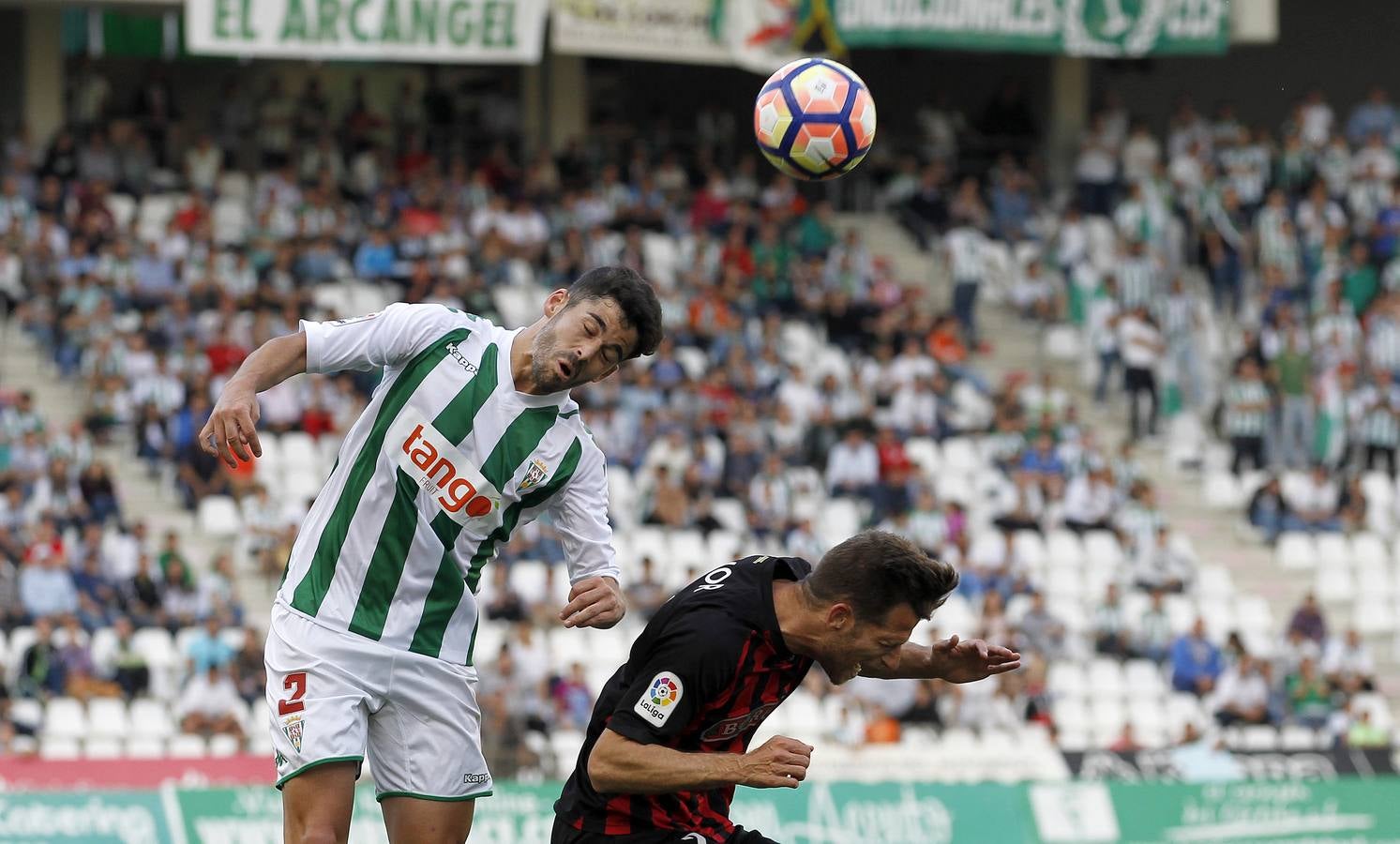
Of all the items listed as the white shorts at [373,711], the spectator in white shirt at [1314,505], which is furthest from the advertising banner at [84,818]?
the spectator in white shirt at [1314,505]

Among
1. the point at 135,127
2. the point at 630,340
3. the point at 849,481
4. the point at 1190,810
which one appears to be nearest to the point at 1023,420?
the point at 849,481

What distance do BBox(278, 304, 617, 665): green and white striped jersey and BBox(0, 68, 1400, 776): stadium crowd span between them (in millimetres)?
9832

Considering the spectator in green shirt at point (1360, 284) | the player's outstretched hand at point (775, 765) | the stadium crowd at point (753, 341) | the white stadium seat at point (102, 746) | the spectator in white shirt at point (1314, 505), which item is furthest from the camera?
the spectator in green shirt at point (1360, 284)

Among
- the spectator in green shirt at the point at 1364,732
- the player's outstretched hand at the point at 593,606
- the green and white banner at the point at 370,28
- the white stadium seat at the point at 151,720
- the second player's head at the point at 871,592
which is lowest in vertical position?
the spectator in green shirt at the point at 1364,732

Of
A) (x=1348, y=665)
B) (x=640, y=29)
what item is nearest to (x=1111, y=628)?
(x=1348, y=665)

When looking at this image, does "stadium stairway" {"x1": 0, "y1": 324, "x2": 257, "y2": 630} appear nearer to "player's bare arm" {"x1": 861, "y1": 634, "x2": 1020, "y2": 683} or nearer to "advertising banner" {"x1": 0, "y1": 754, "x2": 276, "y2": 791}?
"advertising banner" {"x1": 0, "y1": 754, "x2": 276, "y2": 791}

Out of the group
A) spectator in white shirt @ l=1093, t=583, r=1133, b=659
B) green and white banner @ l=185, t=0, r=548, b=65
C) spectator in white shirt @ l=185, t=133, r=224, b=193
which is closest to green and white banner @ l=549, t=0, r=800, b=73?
green and white banner @ l=185, t=0, r=548, b=65

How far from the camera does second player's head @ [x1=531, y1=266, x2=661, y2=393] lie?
586 centimetres

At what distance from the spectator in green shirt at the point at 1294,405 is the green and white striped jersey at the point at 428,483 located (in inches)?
652

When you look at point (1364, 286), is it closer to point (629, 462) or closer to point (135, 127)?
point (629, 462)

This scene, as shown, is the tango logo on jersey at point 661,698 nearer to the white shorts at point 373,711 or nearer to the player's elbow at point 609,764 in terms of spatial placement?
the player's elbow at point 609,764

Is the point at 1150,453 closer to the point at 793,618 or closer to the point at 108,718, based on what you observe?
the point at 108,718

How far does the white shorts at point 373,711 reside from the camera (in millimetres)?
5938

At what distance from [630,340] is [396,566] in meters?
0.93
